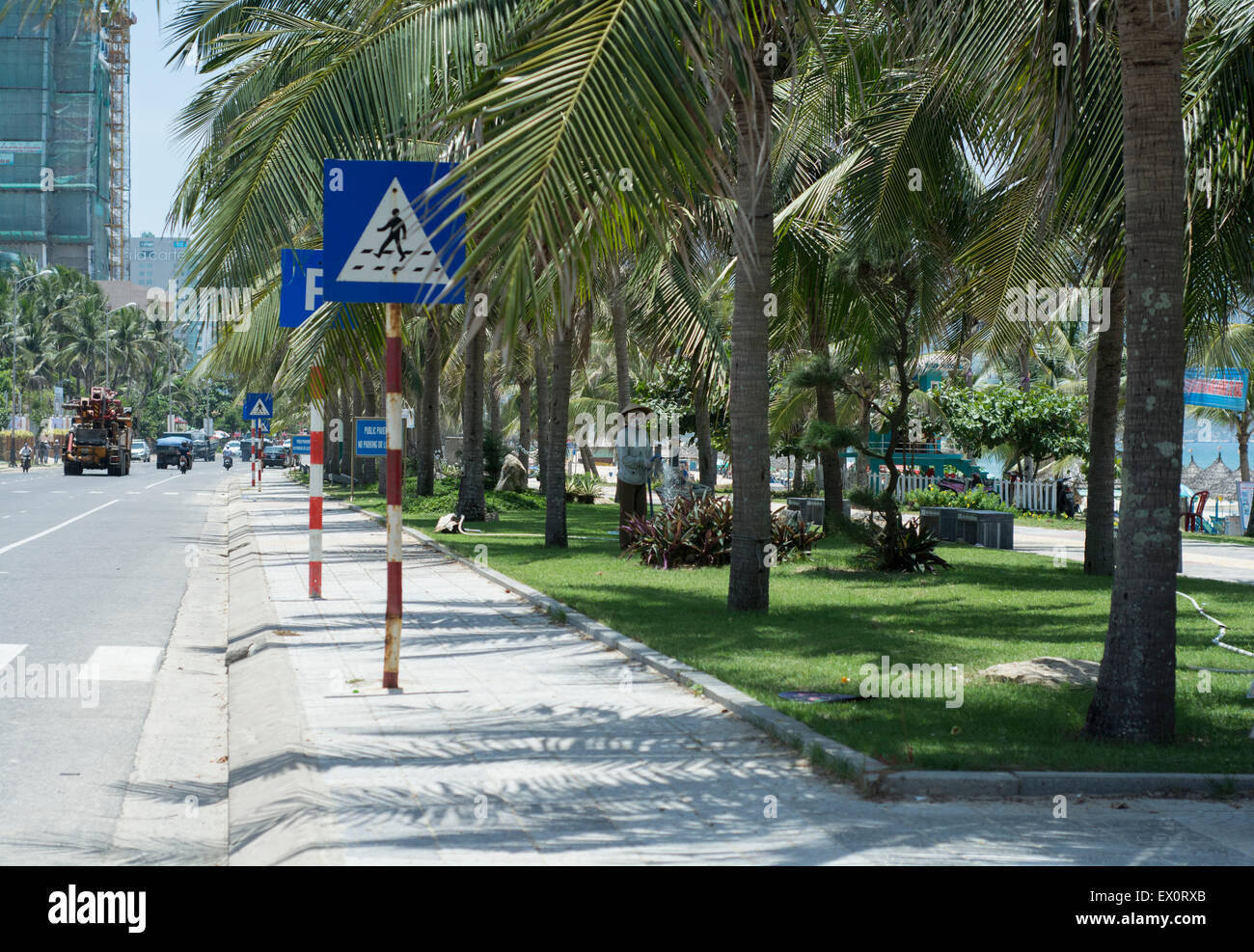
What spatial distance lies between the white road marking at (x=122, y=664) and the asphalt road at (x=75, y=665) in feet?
0.04

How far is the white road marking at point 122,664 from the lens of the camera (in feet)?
31.9

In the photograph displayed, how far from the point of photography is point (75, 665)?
10.0m

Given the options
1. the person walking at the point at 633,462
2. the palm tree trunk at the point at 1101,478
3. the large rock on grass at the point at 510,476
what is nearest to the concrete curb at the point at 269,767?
the person walking at the point at 633,462

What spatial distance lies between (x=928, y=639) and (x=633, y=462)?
30.1ft

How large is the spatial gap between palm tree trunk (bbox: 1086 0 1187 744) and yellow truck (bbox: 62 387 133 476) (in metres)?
57.3

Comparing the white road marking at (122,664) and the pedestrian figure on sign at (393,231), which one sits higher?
the pedestrian figure on sign at (393,231)

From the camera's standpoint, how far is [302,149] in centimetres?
876

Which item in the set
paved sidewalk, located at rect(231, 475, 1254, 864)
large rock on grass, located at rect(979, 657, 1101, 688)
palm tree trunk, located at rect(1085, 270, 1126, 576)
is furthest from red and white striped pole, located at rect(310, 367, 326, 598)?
palm tree trunk, located at rect(1085, 270, 1126, 576)

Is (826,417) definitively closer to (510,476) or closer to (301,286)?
(301,286)

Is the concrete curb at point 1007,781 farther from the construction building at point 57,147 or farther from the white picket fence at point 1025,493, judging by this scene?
the construction building at point 57,147

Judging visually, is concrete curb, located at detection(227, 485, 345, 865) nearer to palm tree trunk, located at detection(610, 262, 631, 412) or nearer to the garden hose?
the garden hose

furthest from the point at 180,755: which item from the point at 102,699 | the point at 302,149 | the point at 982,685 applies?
the point at 982,685

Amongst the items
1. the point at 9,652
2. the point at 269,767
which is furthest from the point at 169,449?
the point at 269,767

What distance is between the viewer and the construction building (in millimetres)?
126812
